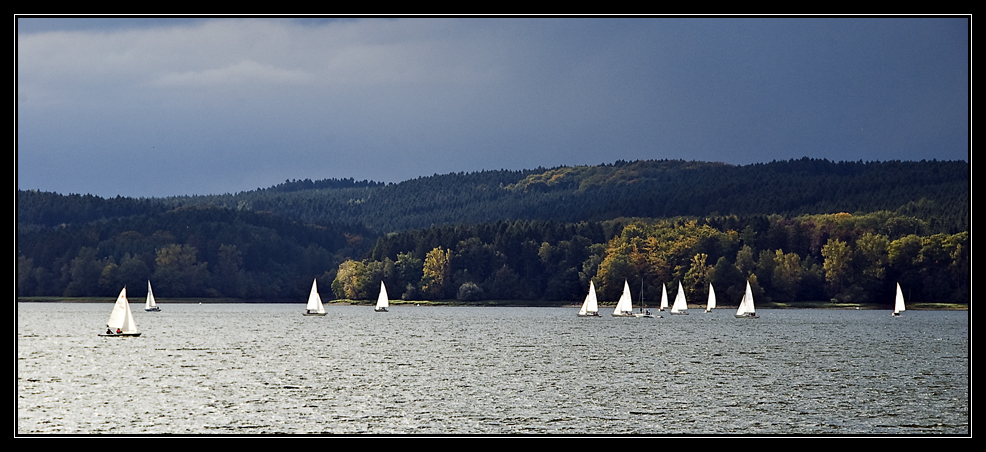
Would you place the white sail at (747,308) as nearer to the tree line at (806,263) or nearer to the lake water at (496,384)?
the tree line at (806,263)

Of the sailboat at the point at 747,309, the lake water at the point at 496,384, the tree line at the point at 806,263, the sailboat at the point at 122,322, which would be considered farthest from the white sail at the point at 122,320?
the tree line at the point at 806,263

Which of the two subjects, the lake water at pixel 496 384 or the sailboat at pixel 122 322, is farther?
the sailboat at pixel 122 322

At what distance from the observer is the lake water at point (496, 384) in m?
42.4

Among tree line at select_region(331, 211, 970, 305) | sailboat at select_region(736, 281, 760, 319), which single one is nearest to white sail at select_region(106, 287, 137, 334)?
sailboat at select_region(736, 281, 760, 319)

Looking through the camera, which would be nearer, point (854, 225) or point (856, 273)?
point (856, 273)

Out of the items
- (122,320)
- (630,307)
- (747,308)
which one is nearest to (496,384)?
(122,320)

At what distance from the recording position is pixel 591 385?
5700 cm

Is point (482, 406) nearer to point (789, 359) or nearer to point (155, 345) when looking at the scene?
point (789, 359)

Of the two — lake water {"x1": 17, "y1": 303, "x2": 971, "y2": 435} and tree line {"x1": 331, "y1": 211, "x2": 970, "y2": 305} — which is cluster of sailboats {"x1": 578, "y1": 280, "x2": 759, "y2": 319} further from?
lake water {"x1": 17, "y1": 303, "x2": 971, "y2": 435}
